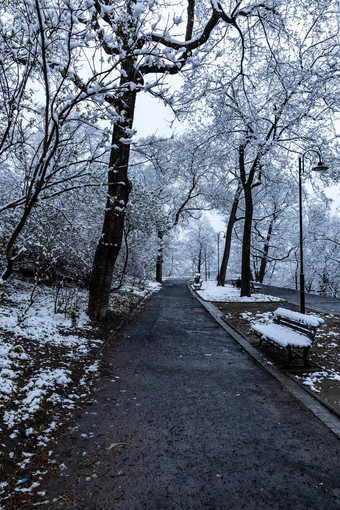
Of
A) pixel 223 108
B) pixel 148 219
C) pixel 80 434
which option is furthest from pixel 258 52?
pixel 80 434

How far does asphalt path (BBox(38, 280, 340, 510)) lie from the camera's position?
269 centimetres

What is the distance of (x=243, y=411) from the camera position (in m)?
4.33

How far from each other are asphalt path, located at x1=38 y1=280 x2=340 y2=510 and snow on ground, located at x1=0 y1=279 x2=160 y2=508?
0.33 meters

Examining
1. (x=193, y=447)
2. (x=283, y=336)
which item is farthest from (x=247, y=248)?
(x=193, y=447)

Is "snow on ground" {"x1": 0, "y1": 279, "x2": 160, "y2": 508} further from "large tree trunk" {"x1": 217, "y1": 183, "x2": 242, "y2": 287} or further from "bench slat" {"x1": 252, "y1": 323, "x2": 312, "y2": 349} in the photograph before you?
"large tree trunk" {"x1": 217, "y1": 183, "x2": 242, "y2": 287}

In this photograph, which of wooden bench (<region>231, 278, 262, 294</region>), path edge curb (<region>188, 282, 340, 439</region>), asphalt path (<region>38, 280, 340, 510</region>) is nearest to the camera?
asphalt path (<region>38, 280, 340, 510</region>)

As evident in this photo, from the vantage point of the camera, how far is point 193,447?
3.42 m

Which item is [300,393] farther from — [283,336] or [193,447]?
[193,447]

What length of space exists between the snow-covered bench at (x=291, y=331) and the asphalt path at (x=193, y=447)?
721mm

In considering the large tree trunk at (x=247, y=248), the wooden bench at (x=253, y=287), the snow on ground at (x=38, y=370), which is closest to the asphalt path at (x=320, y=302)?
the wooden bench at (x=253, y=287)

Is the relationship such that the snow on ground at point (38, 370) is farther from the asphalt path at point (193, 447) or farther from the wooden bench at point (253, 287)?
the wooden bench at point (253, 287)

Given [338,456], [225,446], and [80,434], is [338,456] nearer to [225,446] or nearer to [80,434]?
[225,446]

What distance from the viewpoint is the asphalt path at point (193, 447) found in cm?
269

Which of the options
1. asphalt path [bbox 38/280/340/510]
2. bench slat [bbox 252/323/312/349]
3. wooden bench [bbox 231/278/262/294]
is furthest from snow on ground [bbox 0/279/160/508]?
wooden bench [bbox 231/278/262/294]
